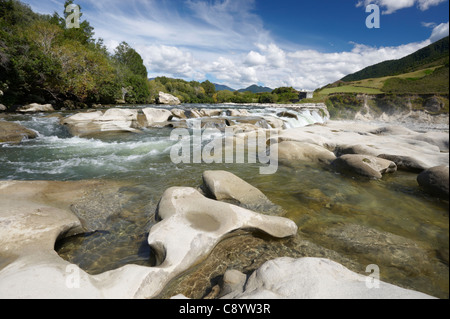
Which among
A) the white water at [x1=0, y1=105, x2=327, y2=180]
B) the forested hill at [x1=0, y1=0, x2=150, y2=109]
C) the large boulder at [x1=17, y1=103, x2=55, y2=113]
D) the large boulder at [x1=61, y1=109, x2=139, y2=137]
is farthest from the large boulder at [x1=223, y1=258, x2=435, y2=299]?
the forested hill at [x1=0, y1=0, x2=150, y2=109]

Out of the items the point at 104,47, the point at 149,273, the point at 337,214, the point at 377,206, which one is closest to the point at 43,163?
the point at 149,273

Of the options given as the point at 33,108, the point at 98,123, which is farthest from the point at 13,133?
the point at 33,108

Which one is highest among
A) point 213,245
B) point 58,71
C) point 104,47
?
point 104,47

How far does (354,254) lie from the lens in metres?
3.67

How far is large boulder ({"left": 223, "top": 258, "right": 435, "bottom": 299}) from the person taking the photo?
192 centimetres

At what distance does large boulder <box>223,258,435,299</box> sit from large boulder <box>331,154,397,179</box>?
587 centimetres

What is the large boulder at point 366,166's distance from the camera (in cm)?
718

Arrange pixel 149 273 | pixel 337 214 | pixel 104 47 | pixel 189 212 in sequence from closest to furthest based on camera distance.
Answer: pixel 149 273 < pixel 189 212 < pixel 337 214 < pixel 104 47

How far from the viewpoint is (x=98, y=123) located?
1475 centimetres

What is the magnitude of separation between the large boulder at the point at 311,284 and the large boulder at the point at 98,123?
14949mm

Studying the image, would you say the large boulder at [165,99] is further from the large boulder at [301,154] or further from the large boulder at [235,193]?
the large boulder at [235,193]

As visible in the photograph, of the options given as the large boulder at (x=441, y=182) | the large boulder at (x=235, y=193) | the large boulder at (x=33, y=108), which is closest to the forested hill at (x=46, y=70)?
the large boulder at (x=33, y=108)
